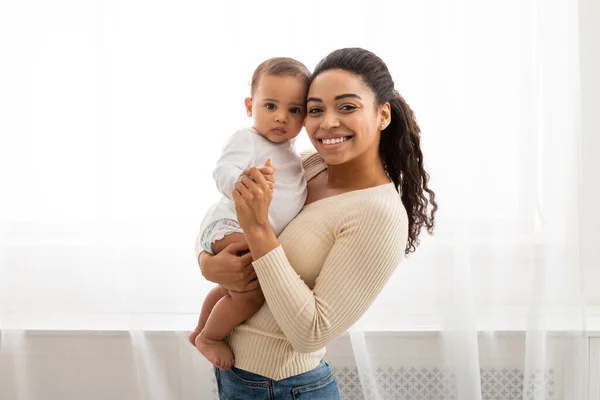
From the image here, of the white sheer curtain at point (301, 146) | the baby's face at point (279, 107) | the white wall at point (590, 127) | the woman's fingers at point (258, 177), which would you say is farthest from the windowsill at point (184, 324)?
the woman's fingers at point (258, 177)

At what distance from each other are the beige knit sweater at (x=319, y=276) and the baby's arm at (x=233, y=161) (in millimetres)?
169

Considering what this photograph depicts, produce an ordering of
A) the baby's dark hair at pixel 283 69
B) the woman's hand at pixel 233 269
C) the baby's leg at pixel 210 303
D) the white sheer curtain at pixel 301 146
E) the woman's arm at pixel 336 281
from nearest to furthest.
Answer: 1. the woman's arm at pixel 336 281
2. the woman's hand at pixel 233 269
3. the baby's dark hair at pixel 283 69
4. the baby's leg at pixel 210 303
5. the white sheer curtain at pixel 301 146

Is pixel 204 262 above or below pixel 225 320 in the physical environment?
above

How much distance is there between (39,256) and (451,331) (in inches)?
60.7

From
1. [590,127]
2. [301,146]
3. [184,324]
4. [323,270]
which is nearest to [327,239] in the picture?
[323,270]

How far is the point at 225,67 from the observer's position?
7.86ft

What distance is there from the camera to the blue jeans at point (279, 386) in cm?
147

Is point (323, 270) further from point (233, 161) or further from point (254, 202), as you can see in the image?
point (233, 161)

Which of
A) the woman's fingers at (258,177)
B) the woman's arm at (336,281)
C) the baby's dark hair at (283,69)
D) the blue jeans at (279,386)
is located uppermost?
the baby's dark hair at (283,69)

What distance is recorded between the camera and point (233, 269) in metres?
1.46

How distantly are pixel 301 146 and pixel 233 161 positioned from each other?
2.61ft

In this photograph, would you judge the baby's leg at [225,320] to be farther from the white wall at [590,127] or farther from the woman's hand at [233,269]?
the white wall at [590,127]

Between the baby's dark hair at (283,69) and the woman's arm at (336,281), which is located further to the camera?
the baby's dark hair at (283,69)

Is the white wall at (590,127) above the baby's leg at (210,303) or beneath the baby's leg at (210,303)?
above
